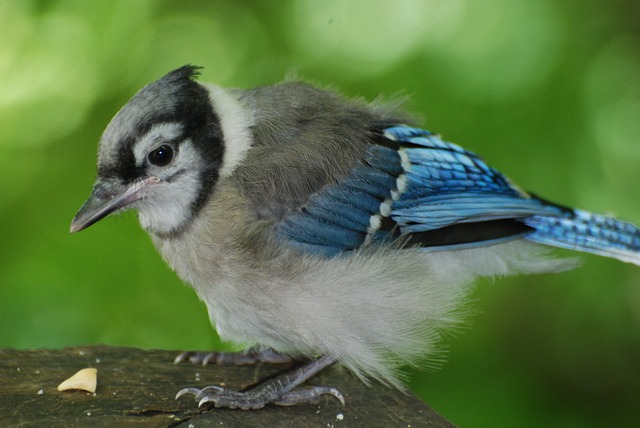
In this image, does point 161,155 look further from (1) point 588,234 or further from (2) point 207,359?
(1) point 588,234

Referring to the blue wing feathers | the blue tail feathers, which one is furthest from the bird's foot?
the blue tail feathers

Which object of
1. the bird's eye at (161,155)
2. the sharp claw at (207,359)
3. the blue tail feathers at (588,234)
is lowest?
the sharp claw at (207,359)

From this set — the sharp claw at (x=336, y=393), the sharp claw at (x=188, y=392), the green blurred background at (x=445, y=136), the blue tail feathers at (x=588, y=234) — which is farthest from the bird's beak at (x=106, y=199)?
the blue tail feathers at (x=588, y=234)

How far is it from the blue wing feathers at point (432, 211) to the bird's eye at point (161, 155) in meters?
0.39

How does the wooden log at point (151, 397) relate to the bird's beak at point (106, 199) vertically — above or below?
below

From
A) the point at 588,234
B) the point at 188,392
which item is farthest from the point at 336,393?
the point at 588,234

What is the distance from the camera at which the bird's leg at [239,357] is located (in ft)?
8.92

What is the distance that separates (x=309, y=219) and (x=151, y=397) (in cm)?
70

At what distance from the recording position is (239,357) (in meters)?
2.80

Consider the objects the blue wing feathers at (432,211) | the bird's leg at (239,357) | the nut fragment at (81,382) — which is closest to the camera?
the nut fragment at (81,382)

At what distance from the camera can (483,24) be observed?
3.64 m

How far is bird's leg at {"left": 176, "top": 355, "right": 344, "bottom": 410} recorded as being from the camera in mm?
2314

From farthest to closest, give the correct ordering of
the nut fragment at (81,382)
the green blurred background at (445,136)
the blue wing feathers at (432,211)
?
the green blurred background at (445,136)
the blue wing feathers at (432,211)
the nut fragment at (81,382)

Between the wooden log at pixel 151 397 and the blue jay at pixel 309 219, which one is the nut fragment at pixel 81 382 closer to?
the wooden log at pixel 151 397
